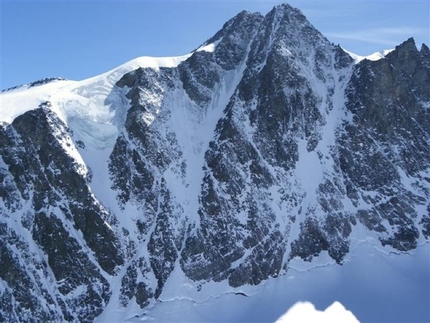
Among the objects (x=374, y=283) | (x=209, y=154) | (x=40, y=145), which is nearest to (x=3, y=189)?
(x=40, y=145)

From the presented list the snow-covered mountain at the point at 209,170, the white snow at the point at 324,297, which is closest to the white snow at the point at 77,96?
the snow-covered mountain at the point at 209,170

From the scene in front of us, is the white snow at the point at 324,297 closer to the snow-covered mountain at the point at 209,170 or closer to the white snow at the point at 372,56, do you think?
the snow-covered mountain at the point at 209,170

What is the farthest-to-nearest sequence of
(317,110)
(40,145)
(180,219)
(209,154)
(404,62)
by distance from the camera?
1. (404,62)
2. (317,110)
3. (209,154)
4. (180,219)
5. (40,145)

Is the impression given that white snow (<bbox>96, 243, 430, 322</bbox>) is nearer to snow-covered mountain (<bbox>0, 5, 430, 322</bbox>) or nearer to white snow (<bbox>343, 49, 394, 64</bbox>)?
snow-covered mountain (<bbox>0, 5, 430, 322</bbox>)

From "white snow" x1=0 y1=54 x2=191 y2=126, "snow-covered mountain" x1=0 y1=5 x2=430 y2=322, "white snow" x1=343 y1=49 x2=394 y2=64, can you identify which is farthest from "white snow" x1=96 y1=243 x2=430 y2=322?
"white snow" x1=343 y1=49 x2=394 y2=64

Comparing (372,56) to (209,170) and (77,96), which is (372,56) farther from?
(77,96)

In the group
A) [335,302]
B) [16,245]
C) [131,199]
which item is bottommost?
[335,302]

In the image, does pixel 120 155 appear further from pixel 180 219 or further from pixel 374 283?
pixel 374 283

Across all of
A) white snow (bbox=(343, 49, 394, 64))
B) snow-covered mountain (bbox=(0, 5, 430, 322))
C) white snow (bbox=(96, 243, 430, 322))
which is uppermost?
white snow (bbox=(343, 49, 394, 64))

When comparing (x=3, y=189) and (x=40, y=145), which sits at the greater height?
(x=40, y=145)
